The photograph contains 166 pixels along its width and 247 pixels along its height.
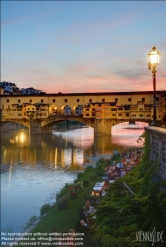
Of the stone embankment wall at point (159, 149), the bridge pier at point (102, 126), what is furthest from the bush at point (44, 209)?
the bridge pier at point (102, 126)

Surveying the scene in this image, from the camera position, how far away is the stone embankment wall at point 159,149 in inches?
203

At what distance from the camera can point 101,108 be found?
43.2m

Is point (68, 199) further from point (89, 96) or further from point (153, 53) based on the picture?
point (89, 96)

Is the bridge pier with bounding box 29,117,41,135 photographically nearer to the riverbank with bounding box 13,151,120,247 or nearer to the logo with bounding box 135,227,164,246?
the riverbank with bounding box 13,151,120,247

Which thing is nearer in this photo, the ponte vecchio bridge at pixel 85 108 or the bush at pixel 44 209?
the bush at pixel 44 209

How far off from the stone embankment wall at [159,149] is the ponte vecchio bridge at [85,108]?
33570 mm

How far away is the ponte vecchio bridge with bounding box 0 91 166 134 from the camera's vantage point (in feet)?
137

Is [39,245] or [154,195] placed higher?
[154,195]

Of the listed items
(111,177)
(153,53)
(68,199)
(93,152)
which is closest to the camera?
(153,53)

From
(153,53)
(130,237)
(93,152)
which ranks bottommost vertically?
(93,152)

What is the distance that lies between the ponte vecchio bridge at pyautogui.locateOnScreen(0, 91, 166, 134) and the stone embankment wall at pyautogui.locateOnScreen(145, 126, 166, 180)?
1322 inches

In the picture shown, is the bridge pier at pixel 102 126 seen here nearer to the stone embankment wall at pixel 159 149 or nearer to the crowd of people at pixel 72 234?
the crowd of people at pixel 72 234

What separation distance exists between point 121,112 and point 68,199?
33.4 meters

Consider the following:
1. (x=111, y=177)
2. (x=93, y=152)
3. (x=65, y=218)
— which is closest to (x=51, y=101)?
(x=93, y=152)
